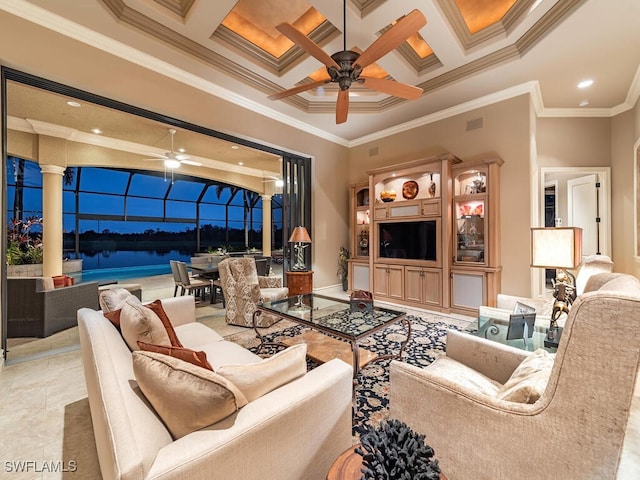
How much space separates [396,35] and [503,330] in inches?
102

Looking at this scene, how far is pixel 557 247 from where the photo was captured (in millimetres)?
1896

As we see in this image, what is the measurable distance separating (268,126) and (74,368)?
4.08 metres

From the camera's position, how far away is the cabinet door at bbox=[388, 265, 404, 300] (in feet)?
16.1

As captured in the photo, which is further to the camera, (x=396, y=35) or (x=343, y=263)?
(x=343, y=263)

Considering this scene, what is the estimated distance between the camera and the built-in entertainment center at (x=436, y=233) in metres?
4.15

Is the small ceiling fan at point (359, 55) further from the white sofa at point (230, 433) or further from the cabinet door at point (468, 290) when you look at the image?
the cabinet door at point (468, 290)

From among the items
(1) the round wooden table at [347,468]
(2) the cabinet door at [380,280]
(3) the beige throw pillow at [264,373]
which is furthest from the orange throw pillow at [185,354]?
(2) the cabinet door at [380,280]

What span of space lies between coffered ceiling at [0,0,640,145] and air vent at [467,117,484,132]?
24 cm

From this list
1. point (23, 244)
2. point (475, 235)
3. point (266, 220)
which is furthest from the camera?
point (266, 220)

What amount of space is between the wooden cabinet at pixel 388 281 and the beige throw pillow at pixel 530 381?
3.60 metres

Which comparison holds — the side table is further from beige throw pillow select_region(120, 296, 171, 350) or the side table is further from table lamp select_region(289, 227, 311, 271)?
beige throw pillow select_region(120, 296, 171, 350)

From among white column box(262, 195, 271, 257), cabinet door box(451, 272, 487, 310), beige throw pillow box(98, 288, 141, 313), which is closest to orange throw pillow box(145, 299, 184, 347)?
beige throw pillow box(98, 288, 141, 313)

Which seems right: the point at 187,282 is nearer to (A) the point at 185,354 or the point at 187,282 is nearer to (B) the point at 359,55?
(A) the point at 185,354

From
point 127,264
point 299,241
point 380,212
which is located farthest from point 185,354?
point 127,264
